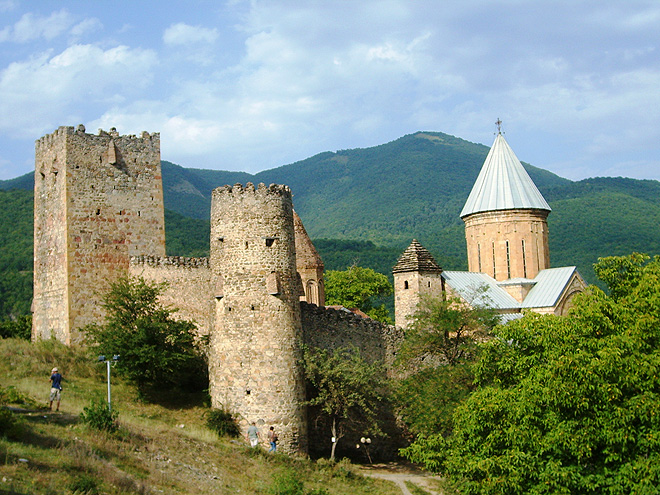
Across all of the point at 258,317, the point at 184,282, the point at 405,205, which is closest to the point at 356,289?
the point at 184,282

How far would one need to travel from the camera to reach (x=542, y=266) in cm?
3116

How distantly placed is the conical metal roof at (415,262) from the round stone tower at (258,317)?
7245 mm

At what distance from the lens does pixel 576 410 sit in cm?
1199

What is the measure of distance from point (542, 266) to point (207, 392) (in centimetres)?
1665

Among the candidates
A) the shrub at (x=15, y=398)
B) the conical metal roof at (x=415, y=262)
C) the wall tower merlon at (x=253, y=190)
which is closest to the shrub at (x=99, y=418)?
the shrub at (x=15, y=398)

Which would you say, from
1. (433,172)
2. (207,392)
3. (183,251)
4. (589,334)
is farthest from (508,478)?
(433,172)

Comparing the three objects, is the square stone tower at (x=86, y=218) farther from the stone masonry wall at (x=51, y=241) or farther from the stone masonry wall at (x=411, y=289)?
the stone masonry wall at (x=411, y=289)

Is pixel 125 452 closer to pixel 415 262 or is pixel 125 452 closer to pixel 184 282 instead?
pixel 184 282

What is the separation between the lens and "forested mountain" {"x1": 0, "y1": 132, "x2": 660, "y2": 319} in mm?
60438

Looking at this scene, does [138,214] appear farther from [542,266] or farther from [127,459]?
[542,266]

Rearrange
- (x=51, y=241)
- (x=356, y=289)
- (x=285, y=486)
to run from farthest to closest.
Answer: (x=356, y=289)
(x=51, y=241)
(x=285, y=486)

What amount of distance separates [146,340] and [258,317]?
11.3 ft

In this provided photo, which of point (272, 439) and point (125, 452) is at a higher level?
point (125, 452)

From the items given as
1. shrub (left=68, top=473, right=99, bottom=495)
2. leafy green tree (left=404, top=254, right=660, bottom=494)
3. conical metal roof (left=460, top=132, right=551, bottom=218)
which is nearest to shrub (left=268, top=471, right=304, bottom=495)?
leafy green tree (left=404, top=254, right=660, bottom=494)
